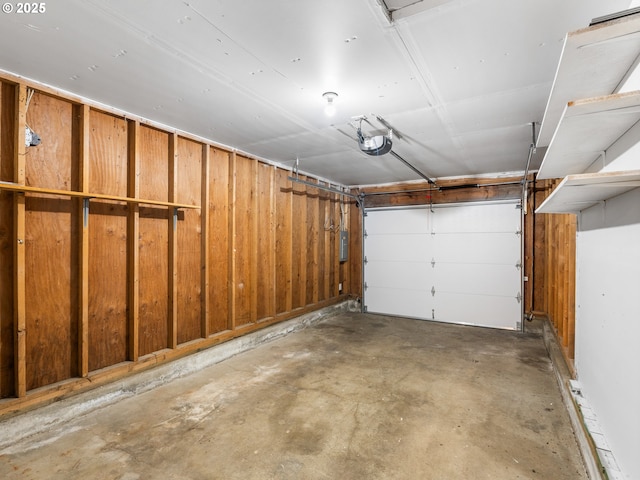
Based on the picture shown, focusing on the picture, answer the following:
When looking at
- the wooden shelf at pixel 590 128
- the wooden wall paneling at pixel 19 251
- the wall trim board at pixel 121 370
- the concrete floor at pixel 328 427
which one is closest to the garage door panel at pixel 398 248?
the wall trim board at pixel 121 370

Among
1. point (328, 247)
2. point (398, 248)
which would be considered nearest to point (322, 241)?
point (328, 247)

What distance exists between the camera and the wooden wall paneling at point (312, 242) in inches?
205

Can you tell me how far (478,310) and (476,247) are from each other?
102 centimetres

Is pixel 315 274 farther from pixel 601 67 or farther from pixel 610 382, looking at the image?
pixel 601 67

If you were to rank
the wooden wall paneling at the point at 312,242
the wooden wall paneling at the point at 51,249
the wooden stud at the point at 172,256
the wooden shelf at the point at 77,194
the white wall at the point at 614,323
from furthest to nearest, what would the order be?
1. the wooden wall paneling at the point at 312,242
2. the wooden stud at the point at 172,256
3. the wooden wall paneling at the point at 51,249
4. the wooden shelf at the point at 77,194
5. the white wall at the point at 614,323

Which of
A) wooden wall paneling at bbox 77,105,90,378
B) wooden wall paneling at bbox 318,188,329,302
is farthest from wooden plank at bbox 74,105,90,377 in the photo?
wooden wall paneling at bbox 318,188,329,302

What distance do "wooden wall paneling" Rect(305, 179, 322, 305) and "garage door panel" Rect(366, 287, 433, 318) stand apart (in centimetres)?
129

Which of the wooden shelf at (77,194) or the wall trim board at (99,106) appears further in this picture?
the wall trim board at (99,106)

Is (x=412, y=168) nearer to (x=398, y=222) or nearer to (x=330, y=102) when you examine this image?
(x=398, y=222)

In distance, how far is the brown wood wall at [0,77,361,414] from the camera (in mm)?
2123

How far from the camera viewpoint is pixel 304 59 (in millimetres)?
1867

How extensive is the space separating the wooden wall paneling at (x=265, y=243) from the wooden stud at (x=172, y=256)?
3.84 feet

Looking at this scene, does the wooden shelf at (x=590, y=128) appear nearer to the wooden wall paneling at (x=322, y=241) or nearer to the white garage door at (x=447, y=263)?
the white garage door at (x=447, y=263)

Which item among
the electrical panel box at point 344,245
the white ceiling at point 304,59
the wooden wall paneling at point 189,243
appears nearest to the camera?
the white ceiling at point 304,59
